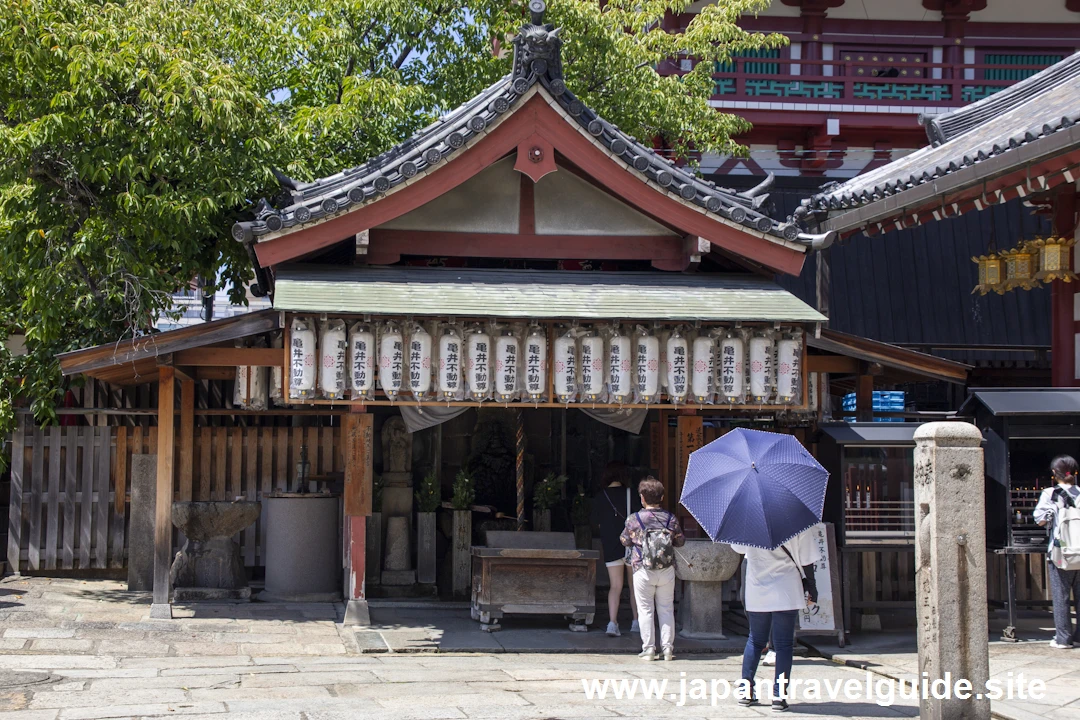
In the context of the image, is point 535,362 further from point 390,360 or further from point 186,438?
point 186,438

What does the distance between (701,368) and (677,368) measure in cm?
27

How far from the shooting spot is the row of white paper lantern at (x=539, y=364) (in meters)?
11.7

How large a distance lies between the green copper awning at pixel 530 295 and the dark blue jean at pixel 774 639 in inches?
151

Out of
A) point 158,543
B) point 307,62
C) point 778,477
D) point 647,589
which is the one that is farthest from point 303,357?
point 307,62

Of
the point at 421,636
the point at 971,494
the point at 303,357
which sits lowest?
the point at 421,636

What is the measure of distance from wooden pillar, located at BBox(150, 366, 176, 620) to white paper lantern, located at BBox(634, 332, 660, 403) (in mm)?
5359

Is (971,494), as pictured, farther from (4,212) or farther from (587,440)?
(4,212)

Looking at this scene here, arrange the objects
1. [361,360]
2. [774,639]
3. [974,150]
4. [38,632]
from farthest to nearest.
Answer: [974,150], [361,360], [38,632], [774,639]

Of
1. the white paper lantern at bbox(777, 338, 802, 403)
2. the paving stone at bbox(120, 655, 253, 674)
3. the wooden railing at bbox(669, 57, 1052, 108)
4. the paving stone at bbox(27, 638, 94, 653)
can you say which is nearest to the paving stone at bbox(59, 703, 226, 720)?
the paving stone at bbox(120, 655, 253, 674)

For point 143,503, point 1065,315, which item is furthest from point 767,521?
point 143,503

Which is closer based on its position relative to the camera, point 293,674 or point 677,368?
point 293,674

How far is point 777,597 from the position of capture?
29.5ft

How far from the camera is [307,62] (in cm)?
1809

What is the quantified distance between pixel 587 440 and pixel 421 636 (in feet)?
20.1
